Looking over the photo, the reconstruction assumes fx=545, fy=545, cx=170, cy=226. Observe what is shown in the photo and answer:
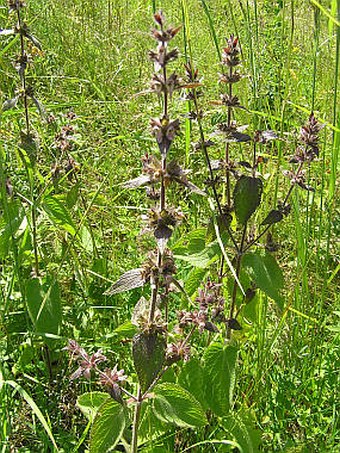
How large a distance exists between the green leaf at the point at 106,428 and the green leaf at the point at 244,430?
0.29m

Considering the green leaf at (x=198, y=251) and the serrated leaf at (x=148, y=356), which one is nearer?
the serrated leaf at (x=148, y=356)

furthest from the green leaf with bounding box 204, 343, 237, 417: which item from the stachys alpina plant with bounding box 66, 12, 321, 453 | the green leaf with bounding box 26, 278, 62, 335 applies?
the green leaf with bounding box 26, 278, 62, 335

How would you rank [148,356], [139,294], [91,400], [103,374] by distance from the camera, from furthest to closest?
[139,294] < [91,400] < [103,374] < [148,356]

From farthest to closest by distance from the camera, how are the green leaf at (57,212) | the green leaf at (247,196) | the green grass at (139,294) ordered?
1. the green leaf at (57,212)
2. the green grass at (139,294)
3. the green leaf at (247,196)

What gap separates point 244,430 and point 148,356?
0.39 metres

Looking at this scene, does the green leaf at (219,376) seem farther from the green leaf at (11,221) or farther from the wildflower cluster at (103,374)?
the green leaf at (11,221)

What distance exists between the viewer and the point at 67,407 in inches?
49.6

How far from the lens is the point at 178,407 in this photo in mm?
981

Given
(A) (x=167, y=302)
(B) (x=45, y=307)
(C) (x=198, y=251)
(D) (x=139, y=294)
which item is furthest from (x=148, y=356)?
(D) (x=139, y=294)

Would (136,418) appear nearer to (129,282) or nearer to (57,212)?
(129,282)

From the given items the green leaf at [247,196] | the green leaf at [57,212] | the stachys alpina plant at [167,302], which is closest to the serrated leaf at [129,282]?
the stachys alpina plant at [167,302]

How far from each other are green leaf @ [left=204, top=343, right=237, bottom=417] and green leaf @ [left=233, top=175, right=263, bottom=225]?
0.93ft

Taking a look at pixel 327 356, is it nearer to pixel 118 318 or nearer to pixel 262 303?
pixel 262 303

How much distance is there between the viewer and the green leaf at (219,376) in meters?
1.09
